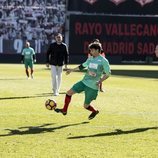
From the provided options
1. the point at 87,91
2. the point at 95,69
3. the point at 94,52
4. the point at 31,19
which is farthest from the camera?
the point at 31,19

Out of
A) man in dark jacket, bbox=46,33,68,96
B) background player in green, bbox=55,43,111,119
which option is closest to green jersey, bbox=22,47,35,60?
man in dark jacket, bbox=46,33,68,96

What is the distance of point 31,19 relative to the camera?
5706 cm

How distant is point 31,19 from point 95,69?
45.6m

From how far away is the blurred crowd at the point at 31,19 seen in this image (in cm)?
5650

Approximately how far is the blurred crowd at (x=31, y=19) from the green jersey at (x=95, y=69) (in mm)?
44883

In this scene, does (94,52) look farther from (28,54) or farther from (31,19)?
(31,19)

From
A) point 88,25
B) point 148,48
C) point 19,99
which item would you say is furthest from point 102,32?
point 19,99

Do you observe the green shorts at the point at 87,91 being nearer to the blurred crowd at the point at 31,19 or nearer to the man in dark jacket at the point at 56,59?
the man in dark jacket at the point at 56,59

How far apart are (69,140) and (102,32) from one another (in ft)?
157

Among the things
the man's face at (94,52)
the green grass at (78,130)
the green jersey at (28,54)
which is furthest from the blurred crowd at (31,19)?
the man's face at (94,52)

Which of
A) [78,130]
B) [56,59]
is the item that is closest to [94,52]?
[78,130]

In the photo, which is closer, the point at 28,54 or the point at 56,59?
the point at 56,59

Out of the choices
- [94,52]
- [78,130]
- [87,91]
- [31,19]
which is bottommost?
[78,130]

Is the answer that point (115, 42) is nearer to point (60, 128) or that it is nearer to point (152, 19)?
point (152, 19)
